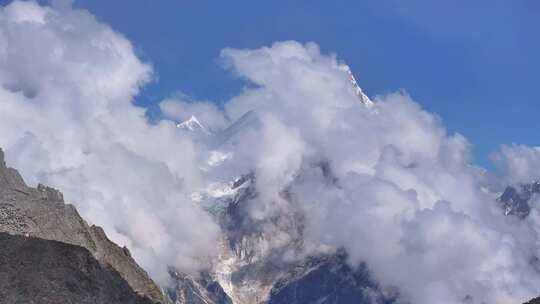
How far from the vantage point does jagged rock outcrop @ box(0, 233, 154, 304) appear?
5886 inches

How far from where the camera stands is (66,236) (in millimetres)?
196500

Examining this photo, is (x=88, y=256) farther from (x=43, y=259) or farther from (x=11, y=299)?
(x=11, y=299)

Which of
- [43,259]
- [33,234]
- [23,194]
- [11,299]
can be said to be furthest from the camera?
[23,194]

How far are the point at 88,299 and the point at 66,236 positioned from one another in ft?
125

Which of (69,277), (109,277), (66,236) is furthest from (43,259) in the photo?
(66,236)

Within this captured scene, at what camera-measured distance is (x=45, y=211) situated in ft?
635

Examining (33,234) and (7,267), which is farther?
(33,234)

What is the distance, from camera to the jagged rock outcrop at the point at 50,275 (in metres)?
150

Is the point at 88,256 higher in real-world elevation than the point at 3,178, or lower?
lower

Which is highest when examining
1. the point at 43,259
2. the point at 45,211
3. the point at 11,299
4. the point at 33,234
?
the point at 45,211

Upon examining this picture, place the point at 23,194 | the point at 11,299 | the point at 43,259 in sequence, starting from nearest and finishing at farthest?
the point at 11,299, the point at 43,259, the point at 23,194

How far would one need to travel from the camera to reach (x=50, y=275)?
516 feet

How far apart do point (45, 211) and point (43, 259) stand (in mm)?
35432

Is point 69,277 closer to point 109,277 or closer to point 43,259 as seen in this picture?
point 43,259
